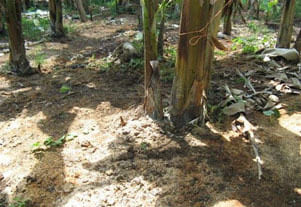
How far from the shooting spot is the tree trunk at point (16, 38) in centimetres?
511

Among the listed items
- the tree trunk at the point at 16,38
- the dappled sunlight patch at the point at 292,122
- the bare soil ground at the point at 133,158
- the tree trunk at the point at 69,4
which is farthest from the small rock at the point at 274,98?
the tree trunk at the point at 69,4

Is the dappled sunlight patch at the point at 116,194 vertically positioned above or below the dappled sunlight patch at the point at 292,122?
below

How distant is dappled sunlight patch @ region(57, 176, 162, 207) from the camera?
91.6 inches

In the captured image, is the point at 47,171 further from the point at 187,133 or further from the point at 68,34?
the point at 68,34

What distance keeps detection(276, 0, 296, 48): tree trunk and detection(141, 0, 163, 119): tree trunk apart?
10.4 feet

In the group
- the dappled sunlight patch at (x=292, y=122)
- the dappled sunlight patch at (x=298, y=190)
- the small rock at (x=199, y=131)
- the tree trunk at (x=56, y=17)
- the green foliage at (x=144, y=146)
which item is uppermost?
the tree trunk at (x=56, y=17)

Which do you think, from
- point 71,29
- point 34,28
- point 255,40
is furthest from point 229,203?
point 34,28

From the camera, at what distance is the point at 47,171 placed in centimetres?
272

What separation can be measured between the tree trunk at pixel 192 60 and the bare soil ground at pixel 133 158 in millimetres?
251

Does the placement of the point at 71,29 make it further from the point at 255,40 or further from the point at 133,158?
the point at 133,158

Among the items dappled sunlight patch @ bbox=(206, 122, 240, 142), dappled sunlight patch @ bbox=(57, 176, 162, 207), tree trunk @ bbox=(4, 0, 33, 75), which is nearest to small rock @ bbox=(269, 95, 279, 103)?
dappled sunlight patch @ bbox=(206, 122, 240, 142)

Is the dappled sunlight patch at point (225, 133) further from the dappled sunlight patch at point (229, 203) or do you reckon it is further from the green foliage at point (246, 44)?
the green foliage at point (246, 44)

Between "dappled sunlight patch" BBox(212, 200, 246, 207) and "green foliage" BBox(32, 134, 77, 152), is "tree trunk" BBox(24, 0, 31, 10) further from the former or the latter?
"dappled sunlight patch" BBox(212, 200, 246, 207)

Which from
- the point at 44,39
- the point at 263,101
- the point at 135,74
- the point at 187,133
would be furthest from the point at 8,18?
the point at 263,101
